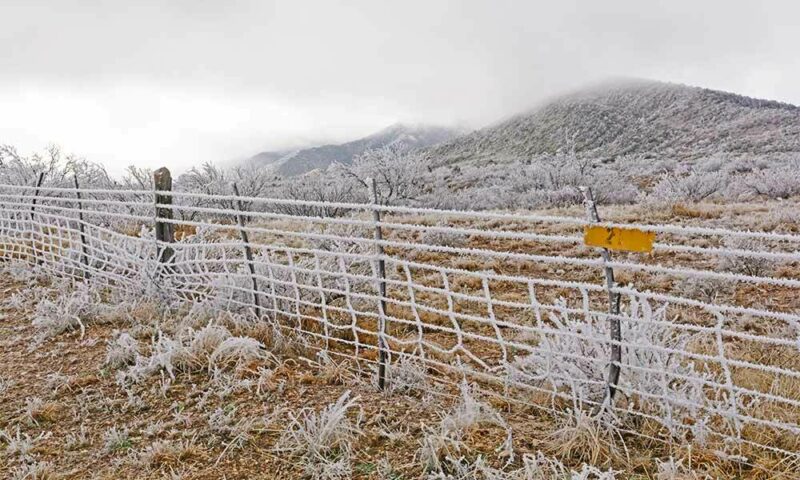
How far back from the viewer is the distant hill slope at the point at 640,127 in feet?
142


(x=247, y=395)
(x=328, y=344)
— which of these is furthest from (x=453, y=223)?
(x=247, y=395)

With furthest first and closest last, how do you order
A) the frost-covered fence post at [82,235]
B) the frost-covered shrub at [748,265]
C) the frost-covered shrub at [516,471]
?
the frost-covered shrub at [748,265] < the frost-covered fence post at [82,235] < the frost-covered shrub at [516,471]

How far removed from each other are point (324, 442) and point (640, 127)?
206 feet

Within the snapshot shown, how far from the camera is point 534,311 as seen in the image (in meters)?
5.34

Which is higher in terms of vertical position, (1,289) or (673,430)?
(1,289)

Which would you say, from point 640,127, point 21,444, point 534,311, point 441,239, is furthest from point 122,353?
point 640,127

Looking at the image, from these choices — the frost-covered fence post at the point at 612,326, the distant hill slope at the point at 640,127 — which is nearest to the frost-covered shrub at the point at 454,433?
the frost-covered fence post at the point at 612,326

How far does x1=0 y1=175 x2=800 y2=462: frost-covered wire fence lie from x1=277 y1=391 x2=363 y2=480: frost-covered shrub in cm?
69

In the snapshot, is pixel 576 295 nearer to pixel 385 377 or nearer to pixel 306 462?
pixel 385 377

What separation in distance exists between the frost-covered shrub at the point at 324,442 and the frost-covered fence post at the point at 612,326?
148 cm

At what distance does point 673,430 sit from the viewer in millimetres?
3223

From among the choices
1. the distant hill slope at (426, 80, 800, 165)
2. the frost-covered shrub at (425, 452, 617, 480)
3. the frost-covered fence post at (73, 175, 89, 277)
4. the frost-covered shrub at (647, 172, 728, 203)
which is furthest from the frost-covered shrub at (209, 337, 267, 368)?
the distant hill slope at (426, 80, 800, 165)

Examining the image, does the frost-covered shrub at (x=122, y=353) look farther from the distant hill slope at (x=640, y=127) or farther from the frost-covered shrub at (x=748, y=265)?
the distant hill slope at (x=640, y=127)

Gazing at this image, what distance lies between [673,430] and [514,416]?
3.09ft
